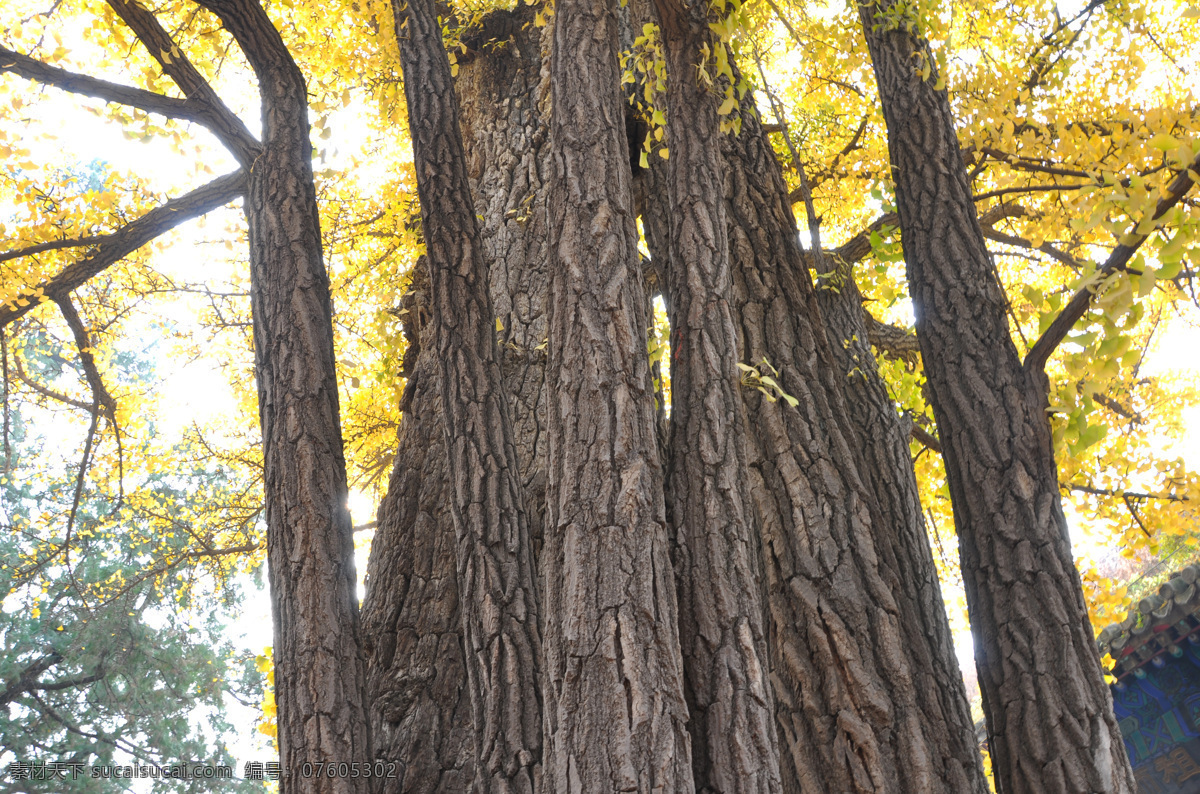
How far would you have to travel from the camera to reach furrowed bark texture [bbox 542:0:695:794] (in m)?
1.33

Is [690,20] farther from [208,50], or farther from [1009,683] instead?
[208,50]

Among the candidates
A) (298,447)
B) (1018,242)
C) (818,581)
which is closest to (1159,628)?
(1018,242)

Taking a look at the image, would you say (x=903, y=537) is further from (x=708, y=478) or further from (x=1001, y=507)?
(x=708, y=478)

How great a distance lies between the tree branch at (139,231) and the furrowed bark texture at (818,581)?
2077 millimetres

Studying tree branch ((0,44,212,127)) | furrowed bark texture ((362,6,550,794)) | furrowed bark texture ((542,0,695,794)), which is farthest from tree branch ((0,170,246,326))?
furrowed bark texture ((542,0,695,794))

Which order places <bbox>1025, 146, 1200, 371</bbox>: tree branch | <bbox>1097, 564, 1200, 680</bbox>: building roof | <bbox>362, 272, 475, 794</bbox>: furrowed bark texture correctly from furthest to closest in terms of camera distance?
<bbox>1097, 564, 1200, 680</bbox>: building roof → <bbox>362, 272, 475, 794</bbox>: furrowed bark texture → <bbox>1025, 146, 1200, 371</bbox>: tree branch

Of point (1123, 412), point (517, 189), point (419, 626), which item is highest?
point (517, 189)

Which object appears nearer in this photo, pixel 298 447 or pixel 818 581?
pixel 298 447

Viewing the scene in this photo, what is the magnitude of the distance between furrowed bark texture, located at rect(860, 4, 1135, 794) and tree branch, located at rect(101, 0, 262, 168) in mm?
2300

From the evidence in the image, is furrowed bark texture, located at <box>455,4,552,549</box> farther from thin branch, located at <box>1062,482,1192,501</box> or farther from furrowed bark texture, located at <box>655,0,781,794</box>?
thin branch, located at <box>1062,482,1192,501</box>

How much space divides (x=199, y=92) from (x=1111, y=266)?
295cm

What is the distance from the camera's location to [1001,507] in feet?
6.06

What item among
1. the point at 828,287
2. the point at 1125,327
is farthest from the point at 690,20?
the point at 1125,327

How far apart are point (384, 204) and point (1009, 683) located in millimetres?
5817
